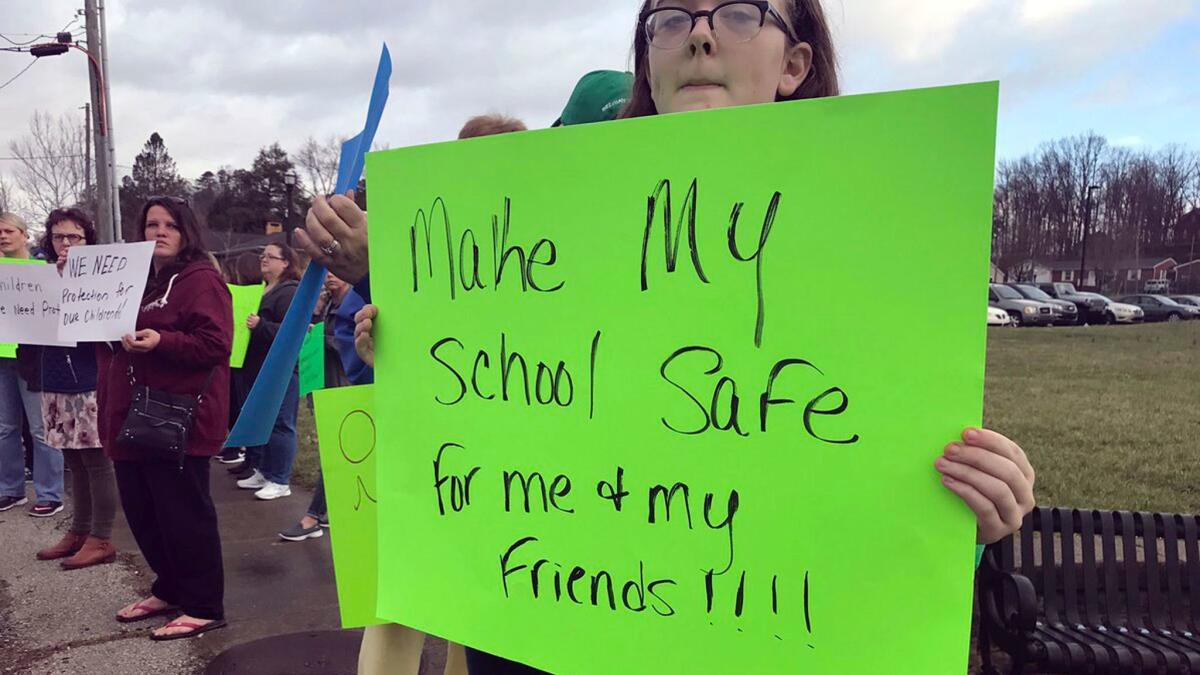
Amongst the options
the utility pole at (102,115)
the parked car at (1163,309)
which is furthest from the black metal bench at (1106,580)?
the parked car at (1163,309)

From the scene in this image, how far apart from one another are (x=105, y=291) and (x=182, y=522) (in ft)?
3.50

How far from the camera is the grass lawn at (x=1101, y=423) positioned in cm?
488

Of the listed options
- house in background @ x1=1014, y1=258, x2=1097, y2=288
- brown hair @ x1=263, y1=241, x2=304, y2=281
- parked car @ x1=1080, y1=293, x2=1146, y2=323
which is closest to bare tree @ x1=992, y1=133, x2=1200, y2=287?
house in background @ x1=1014, y1=258, x2=1097, y2=288

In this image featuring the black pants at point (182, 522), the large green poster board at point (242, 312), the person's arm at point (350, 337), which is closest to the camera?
the person's arm at point (350, 337)

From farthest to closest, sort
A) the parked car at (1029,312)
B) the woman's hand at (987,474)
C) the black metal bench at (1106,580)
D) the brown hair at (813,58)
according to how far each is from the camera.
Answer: the parked car at (1029,312) → the black metal bench at (1106,580) → the brown hair at (813,58) → the woman's hand at (987,474)

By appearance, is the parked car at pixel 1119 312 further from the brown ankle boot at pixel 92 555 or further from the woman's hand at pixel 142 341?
the woman's hand at pixel 142 341

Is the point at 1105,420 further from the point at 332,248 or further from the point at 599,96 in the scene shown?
the point at 332,248

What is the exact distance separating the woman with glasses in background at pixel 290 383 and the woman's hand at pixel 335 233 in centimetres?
425

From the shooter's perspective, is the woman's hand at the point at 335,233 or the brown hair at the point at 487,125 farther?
the brown hair at the point at 487,125

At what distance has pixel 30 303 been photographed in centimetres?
411

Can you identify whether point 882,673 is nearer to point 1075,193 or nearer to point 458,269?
point 458,269

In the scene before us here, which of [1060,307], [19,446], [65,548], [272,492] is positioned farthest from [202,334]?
[1060,307]

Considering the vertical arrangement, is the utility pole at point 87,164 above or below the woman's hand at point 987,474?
above

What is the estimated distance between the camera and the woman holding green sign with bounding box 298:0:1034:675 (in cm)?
83
